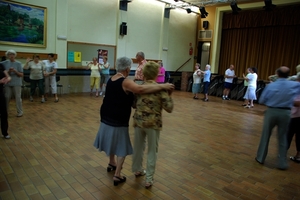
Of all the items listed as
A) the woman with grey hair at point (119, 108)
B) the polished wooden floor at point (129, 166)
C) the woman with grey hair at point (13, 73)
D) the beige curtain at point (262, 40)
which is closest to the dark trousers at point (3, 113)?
the polished wooden floor at point (129, 166)

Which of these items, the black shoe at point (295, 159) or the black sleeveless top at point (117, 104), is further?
the black shoe at point (295, 159)

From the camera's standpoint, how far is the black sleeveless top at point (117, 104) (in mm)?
2498

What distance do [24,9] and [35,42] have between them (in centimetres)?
101

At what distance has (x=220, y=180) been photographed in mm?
2998

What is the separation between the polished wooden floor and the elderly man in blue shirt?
1.28 feet

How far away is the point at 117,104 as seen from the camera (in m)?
2.52

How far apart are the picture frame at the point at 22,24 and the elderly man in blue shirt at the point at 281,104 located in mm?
7158

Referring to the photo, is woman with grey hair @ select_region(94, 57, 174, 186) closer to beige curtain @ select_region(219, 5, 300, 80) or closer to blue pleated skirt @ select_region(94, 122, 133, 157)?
blue pleated skirt @ select_region(94, 122, 133, 157)

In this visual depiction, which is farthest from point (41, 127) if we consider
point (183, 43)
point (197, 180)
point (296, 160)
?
point (183, 43)

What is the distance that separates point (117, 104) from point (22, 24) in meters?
6.69

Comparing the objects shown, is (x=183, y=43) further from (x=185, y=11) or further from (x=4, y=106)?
(x=4, y=106)

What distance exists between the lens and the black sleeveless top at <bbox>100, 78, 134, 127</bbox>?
250cm

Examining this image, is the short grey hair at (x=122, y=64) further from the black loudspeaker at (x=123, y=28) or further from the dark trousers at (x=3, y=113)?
the black loudspeaker at (x=123, y=28)

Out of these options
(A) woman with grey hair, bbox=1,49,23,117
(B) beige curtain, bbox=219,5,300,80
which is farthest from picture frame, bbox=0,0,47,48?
(B) beige curtain, bbox=219,5,300,80
